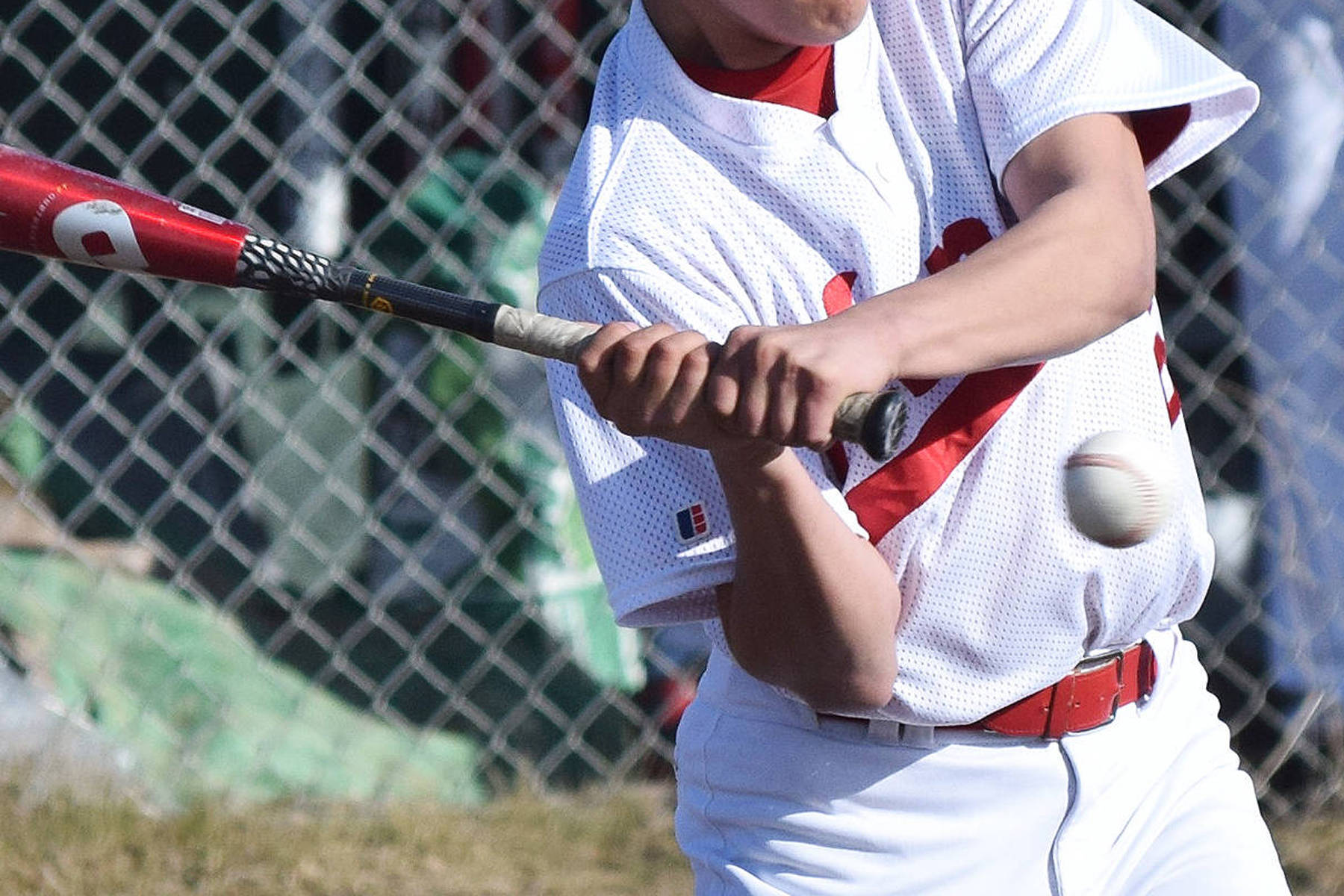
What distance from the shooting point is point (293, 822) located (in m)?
3.02

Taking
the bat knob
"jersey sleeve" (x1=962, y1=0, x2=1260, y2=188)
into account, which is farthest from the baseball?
"jersey sleeve" (x1=962, y1=0, x2=1260, y2=188)

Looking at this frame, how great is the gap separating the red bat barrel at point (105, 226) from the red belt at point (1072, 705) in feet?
2.87

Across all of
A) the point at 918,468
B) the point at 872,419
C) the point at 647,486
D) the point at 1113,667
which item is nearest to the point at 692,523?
the point at 647,486

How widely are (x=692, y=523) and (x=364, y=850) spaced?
163 centimetres

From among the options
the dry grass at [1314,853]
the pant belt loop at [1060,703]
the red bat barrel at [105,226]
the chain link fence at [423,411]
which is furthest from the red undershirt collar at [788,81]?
the dry grass at [1314,853]

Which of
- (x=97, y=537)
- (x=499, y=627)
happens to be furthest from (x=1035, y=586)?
(x=97, y=537)

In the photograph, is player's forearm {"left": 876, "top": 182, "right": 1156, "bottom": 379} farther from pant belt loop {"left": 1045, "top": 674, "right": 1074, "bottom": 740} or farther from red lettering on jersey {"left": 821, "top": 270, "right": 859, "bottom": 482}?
pant belt loop {"left": 1045, "top": 674, "right": 1074, "bottom": 740}

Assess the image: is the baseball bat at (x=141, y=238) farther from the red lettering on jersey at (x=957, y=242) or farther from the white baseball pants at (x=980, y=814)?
the white baseball pants at (x=980, y=814)

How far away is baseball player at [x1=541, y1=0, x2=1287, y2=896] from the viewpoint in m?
1.54

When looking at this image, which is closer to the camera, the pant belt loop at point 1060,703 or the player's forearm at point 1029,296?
the player's forearm at point 1029,296

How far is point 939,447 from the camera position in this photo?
1.56 m

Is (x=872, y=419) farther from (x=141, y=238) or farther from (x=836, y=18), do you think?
(x=141, y=238)

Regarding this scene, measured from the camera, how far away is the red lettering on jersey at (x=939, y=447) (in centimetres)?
156

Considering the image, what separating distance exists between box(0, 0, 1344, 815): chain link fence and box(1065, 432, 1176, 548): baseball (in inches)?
74.2
